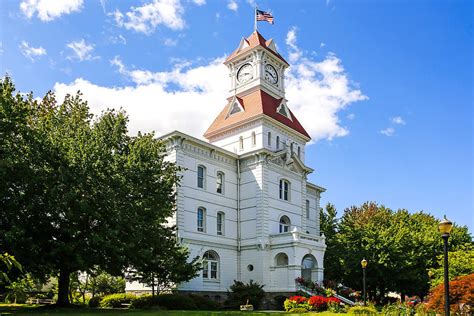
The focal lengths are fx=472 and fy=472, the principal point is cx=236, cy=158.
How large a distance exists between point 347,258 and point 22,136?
32529mm

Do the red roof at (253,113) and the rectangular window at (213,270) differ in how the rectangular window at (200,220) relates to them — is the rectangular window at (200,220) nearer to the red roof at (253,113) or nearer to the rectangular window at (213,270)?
the rectangular window at (213,270)

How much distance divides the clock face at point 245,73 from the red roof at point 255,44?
1.50m

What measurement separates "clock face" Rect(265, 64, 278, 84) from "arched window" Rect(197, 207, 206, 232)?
15.6 meters

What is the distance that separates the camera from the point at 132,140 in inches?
1099

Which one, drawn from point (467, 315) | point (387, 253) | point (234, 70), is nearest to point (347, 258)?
point (387, 253)

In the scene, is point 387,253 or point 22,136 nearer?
point 22,136

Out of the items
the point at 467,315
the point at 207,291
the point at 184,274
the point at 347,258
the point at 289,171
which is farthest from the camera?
the point at 347,258

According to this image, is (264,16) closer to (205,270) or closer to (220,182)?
(220,182)

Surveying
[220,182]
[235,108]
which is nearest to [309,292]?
[220,182]

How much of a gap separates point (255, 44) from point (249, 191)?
14874 mm

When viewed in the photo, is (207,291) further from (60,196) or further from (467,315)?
(467,315)

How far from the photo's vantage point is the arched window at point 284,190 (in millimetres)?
41594

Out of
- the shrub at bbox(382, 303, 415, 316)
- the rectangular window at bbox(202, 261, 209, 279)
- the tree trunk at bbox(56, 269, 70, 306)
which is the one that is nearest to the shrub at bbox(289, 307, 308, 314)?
the shrub at bbox(382, 303, 415, 316)

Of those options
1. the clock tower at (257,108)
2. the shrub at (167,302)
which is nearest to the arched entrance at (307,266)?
the clock tower at (257,108)
